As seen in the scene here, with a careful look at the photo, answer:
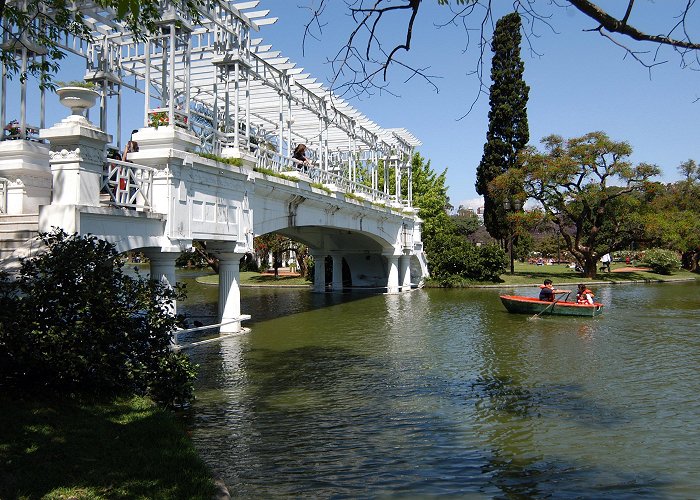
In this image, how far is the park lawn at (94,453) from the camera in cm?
562

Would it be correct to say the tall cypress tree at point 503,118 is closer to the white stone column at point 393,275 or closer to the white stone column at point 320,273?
the white stone column at point 393,275

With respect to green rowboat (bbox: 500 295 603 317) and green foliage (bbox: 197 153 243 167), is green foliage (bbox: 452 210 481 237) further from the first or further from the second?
green foliage (bbox: 197 153 243 167)

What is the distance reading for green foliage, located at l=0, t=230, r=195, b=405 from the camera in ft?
25.6

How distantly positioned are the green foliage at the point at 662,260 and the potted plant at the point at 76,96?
168ft

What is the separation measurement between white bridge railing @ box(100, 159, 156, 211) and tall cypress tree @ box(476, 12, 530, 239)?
35.4m

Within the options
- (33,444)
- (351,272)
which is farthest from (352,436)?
(351,272)

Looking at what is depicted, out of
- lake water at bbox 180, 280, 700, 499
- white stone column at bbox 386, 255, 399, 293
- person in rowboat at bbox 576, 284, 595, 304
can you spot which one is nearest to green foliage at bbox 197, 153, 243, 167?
lake water at bbox 180, 280, 700, 499

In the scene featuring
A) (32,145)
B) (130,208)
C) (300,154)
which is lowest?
(130,208)

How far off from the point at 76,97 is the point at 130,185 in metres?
2.54

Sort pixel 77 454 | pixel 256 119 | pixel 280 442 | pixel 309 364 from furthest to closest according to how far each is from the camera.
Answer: pixel 256 119 → pixel 309 364 → pixel 280 442 → pixel 77 454

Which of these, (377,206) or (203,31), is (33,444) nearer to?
(203,31)

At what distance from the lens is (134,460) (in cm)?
645

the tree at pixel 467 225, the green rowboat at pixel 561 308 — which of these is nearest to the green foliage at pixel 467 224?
the tree at pixel 467 225

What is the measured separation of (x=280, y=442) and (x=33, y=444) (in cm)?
329
